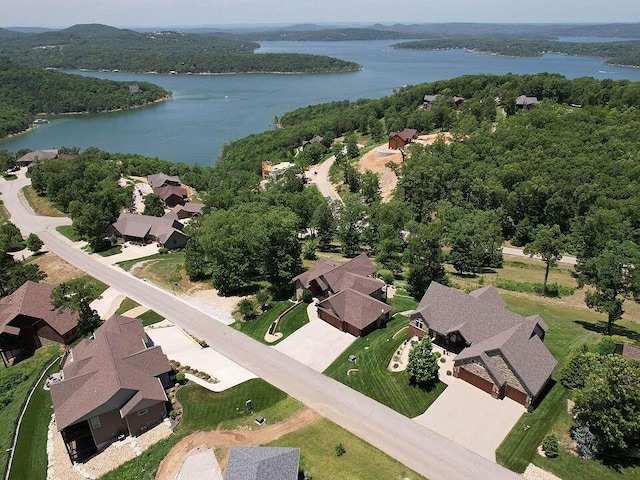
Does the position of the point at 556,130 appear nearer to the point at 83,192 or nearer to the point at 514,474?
the point at 514,474

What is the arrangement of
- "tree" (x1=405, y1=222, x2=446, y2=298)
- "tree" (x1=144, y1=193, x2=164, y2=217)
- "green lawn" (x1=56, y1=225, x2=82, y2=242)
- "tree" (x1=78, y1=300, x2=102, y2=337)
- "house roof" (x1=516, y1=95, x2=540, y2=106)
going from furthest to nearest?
1. "house roof" (x1=516, y1=95, x2=540, y2=106)
2. "tree" (x1=144, y1=193, x2=164, y2=217)
3. "green lawn" (x1=56, y1=225, x2=82, y2=242)
4. "tree" (x1=405, y1=222, x2=446, y2=298)
5. "tree" (x1=78, y1=300, x2=102, y2=337)

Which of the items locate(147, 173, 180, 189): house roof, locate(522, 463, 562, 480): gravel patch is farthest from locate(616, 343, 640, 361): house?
locate(147, 173, 180, 189): house roof

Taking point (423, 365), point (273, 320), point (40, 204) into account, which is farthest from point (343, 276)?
point (40, 204)

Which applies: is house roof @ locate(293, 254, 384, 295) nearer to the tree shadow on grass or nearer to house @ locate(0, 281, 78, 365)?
the tree shadow on grass

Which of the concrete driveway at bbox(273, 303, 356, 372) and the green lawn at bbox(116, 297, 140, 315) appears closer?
the concrete driveway at bbox(273, 303, 356, 372)

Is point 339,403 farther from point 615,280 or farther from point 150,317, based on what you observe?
point 615,280

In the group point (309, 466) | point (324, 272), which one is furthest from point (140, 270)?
point (309, 466)

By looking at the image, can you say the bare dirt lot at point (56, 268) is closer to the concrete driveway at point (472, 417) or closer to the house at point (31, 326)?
the house at point (31, 326)
